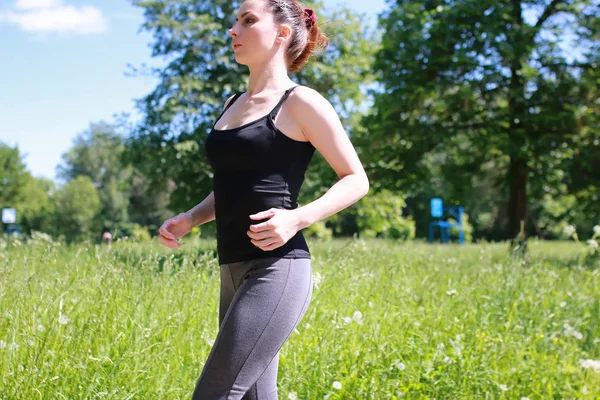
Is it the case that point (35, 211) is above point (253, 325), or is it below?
below

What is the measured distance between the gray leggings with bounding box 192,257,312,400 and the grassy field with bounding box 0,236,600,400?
119cm

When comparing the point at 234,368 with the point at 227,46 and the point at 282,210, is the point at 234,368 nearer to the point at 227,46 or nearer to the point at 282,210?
the point at 282,210

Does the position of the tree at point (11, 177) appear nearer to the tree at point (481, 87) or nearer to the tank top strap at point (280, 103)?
the tree at point (481, 87)

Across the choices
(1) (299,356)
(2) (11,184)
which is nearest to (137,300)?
(1) (299,356)

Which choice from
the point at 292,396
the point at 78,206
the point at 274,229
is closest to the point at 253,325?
the point at 274,229

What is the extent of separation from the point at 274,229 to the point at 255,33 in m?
0.72

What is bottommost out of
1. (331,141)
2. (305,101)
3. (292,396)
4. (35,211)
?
(35,211)

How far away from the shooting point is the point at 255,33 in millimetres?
2117

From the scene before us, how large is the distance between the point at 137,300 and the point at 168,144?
11220mm

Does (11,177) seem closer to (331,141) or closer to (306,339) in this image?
(306,339)

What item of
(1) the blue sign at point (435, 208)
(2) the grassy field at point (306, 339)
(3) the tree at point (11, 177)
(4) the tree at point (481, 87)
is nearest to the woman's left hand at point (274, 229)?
(2) the grassy field at point (306, 339)

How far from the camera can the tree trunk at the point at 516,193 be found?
13367mm

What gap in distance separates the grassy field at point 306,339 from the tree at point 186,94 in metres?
→ 8.96

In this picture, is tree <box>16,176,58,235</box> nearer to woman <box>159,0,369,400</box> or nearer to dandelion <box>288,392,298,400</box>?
dandelion <box>288,392,298,400</box>
